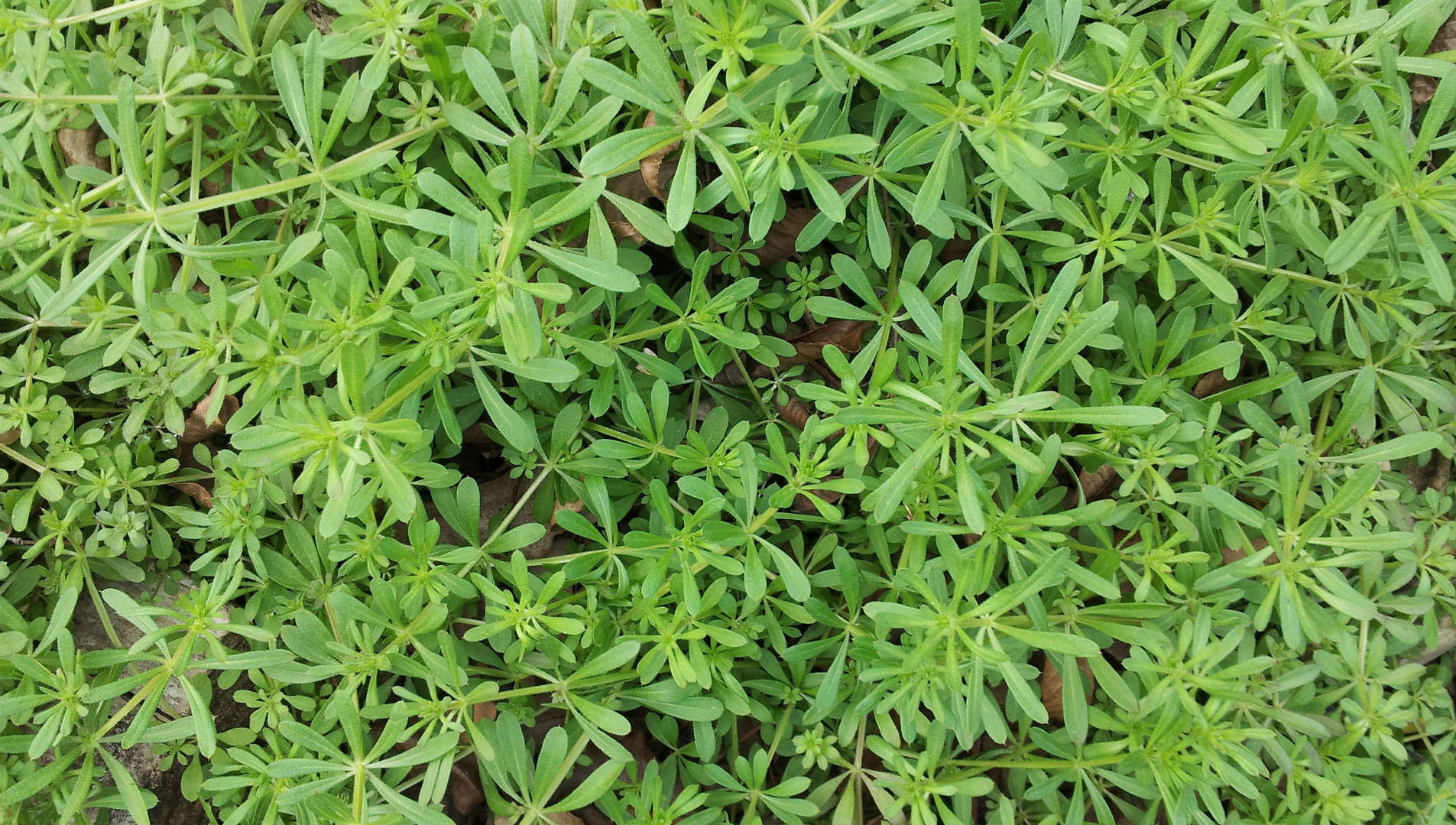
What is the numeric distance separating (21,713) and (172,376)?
97 centimetres

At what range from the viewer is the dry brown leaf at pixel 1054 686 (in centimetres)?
275

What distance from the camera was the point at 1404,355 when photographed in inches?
103

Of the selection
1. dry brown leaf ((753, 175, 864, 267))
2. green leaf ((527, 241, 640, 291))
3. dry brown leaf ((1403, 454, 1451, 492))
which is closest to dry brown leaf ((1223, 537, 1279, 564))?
dry brown leaf ((1403, 454, 1451, 492))

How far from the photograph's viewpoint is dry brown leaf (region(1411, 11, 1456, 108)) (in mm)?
2951

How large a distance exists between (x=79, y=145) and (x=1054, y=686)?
3.49 meters

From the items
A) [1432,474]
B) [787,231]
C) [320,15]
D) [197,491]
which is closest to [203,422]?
[197,491]

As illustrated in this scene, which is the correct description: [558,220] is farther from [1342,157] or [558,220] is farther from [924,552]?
[1342,157]

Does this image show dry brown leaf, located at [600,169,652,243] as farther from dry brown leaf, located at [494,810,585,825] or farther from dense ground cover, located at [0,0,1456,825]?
dry brown leaf, located at [494,810,585,825]

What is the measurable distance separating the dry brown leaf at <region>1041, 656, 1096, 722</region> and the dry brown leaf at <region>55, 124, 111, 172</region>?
3.34 m

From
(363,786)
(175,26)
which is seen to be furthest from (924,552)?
(175,26)

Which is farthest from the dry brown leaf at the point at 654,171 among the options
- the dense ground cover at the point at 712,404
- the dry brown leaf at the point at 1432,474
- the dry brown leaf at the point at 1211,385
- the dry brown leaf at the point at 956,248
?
the dry brown leaf at the point at 1432,474

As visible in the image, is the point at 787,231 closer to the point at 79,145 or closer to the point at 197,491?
the point at 197,491

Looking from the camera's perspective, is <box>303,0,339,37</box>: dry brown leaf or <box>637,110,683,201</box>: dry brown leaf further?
<box>303,0,339,37</box>: dry brown leaf

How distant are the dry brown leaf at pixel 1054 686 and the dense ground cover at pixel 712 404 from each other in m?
0.01
